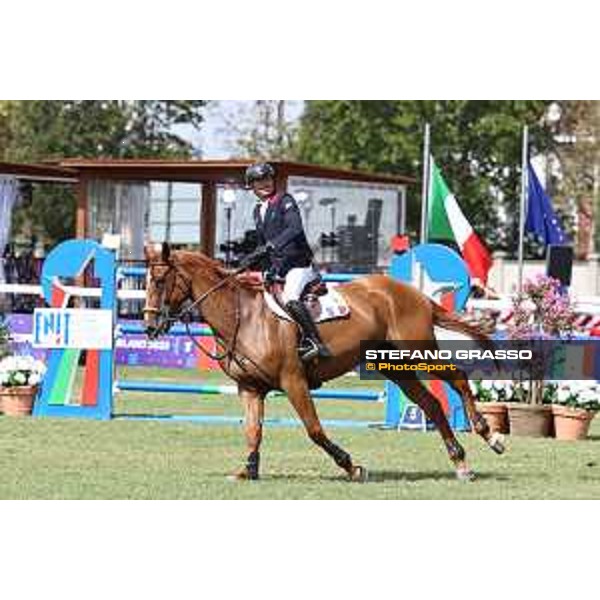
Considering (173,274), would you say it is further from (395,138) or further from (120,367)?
(395,138)

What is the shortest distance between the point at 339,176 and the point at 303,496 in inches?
634

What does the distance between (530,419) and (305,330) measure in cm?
408

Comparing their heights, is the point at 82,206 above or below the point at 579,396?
above

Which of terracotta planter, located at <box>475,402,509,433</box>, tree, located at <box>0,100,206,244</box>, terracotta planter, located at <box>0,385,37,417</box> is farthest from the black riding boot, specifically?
tree, located at <box>0,100,206,244</box>

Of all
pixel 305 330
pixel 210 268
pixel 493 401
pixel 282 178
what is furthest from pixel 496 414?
pixel 282 178

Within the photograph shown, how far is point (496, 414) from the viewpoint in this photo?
49.8ft

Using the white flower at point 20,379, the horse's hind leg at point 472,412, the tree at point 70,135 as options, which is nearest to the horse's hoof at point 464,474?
the horse's hind leg at point 472,412

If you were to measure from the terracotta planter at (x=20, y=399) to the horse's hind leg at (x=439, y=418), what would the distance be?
4967 mm

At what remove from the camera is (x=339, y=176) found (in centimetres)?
2603

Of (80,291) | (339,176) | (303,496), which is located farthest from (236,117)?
(303,496)

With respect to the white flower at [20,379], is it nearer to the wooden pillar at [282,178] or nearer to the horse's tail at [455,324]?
the horse's tail at [455,324]

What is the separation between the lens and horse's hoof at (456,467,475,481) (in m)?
11.5

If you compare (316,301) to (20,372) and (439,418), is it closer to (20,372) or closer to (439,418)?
(439,418)

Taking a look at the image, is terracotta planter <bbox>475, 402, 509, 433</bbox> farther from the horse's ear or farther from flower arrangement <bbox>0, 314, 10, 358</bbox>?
flower arrangement <bbox>0, 314, 10, 358</bbox>
